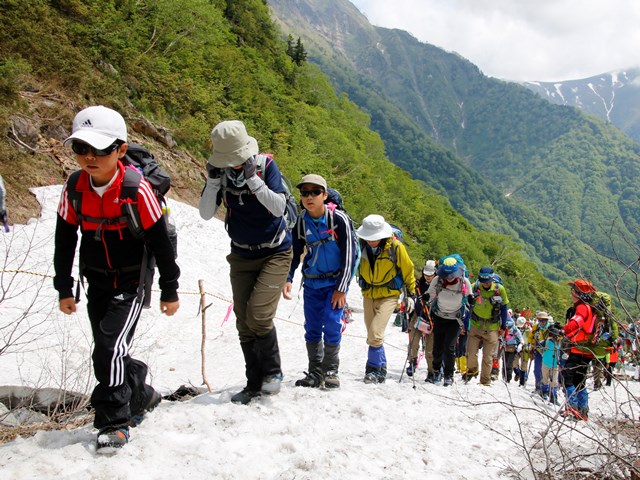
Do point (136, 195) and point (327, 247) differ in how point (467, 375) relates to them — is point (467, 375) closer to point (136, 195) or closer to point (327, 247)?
point (327, 247)

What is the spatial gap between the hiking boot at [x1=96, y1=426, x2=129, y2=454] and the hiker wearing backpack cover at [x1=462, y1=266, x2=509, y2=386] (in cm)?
626

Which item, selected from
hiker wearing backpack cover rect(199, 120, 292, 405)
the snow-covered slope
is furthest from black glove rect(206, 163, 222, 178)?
the snow-covered slope

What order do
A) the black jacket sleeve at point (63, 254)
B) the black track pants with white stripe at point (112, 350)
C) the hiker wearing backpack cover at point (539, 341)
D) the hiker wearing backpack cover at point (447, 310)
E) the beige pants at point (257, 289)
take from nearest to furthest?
the black track pants with white stripe at point (112, 350) < the black jacket sleeve at point (63, 254) < the beige pants at point (257, 289) < the hiker wearing backpack cover at point (447, 310) < the hiker wearing backpack cover at point (539, 341)

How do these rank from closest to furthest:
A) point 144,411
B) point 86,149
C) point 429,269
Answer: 1. point 86,149
2. point 144,411
3. point 429,269

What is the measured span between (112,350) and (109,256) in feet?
2.02

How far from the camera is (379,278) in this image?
5.65m

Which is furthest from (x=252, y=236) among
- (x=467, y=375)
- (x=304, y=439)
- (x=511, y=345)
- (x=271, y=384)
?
(x=511, y=345)

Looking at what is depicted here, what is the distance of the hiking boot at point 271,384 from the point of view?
402 centimetres

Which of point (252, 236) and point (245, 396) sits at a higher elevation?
point (252, 236)

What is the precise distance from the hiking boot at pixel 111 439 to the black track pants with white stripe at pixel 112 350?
4 centimetres

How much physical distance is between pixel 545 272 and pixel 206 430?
6952 inches

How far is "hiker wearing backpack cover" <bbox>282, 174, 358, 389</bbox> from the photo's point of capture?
4.69 metres

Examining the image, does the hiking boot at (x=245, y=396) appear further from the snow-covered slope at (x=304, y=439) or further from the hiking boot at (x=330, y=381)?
the hiking boot at (x=330, y=381)

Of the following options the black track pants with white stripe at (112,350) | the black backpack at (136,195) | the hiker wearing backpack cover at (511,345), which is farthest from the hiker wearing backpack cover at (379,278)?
the hiker wearing backpack cover at (511,345)
